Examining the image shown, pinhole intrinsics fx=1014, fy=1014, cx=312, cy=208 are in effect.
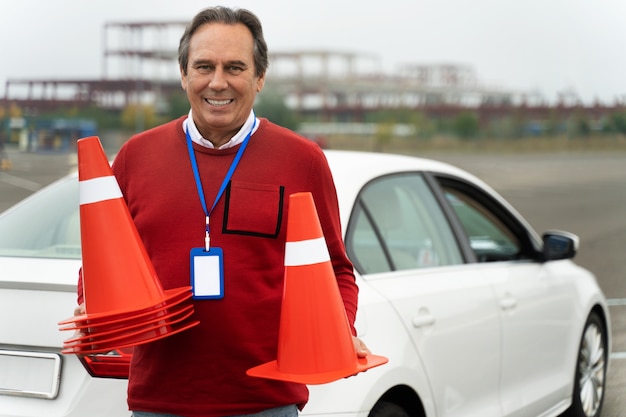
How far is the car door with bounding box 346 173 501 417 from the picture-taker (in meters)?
3.83

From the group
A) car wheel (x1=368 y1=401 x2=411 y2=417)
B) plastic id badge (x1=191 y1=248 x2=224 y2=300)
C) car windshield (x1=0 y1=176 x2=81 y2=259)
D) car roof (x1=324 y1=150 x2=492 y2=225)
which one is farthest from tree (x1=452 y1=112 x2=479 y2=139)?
plastic id badge (x1=191 y1=248 x2=224 y2=300)

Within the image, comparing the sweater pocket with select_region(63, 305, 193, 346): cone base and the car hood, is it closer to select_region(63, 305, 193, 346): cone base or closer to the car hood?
select_region(63, 305, 193, 346): cone base

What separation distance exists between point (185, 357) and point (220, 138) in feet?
1.78

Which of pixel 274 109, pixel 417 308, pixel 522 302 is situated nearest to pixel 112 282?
pixel 417 308

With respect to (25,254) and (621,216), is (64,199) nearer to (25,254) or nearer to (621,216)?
(25,254)

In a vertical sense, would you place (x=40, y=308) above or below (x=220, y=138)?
below

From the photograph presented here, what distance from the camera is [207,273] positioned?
2387mm

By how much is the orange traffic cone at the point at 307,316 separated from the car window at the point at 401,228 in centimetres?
141

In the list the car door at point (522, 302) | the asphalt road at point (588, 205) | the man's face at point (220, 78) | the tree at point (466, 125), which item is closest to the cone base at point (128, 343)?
the man's face at point (220, 78)

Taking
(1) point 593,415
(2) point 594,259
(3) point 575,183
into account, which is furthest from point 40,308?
(3) point 575,183

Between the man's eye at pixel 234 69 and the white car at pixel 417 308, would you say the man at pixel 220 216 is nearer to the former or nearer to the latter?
the man's eye at pixel 234 69

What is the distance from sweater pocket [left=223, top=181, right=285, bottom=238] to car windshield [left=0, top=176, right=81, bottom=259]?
50.6 inches

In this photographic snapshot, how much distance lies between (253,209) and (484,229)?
2.81 meters

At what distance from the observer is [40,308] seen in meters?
3.10
